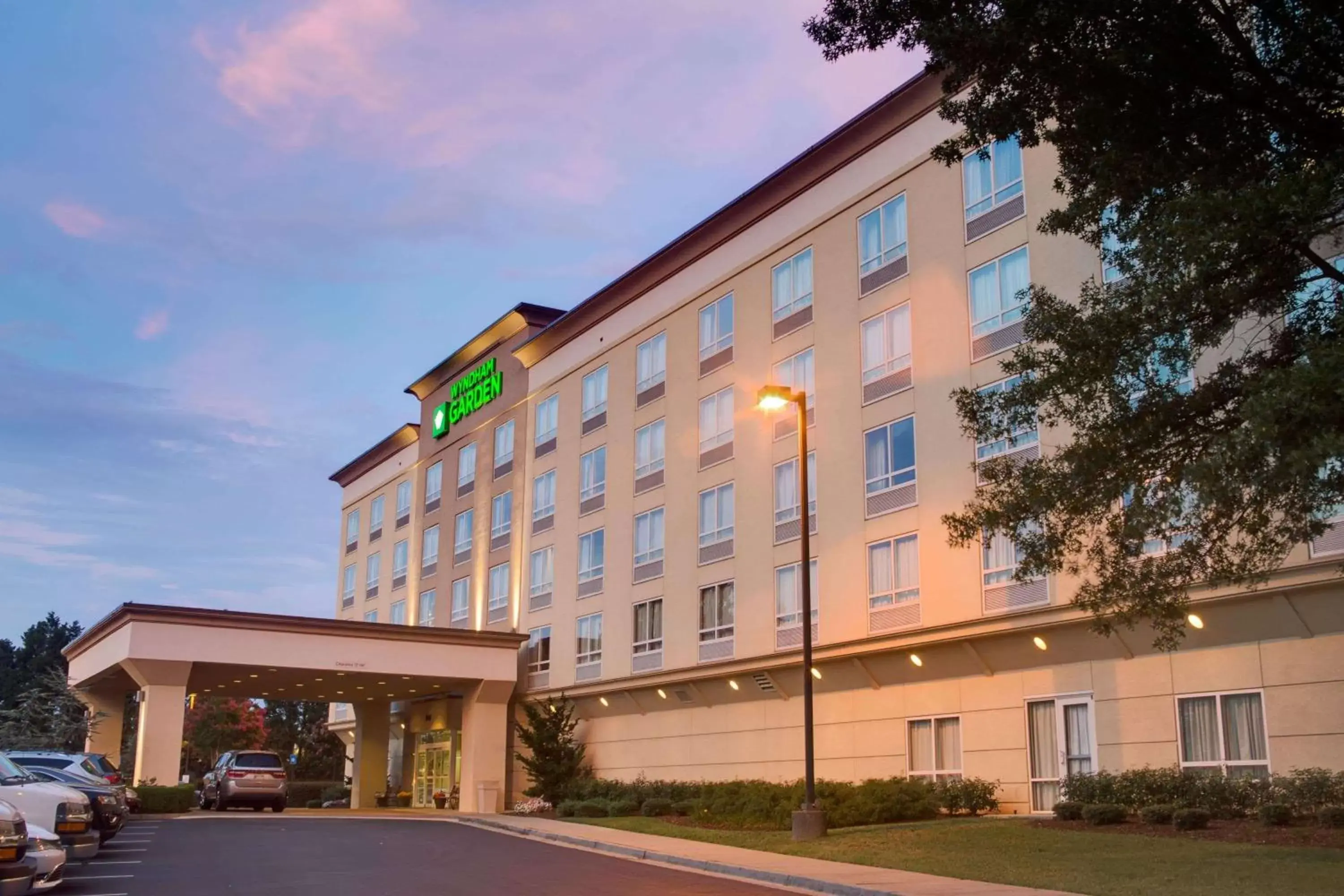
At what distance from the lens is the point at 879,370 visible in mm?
32469

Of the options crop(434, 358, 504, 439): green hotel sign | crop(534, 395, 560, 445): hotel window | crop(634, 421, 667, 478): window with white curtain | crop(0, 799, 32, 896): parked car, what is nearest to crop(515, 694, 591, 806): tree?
crop(634, 421, 667, 478): window with white curtain

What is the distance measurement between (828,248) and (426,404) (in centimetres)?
3236

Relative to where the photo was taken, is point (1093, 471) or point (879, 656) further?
point (879, 656)

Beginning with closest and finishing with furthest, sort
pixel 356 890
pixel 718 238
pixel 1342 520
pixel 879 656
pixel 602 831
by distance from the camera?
pixel 356 890
pixel 1342 520
pixel 602 831
pixel 879 656
pixel 718 238

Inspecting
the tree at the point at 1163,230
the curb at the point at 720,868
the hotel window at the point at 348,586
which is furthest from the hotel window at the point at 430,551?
the tree at the point at 1163,230

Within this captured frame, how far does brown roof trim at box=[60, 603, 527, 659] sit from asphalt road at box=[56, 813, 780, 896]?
1273cm

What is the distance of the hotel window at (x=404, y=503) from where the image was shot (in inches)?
2501

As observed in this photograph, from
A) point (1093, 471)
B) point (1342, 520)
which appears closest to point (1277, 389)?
point (1093, 471)

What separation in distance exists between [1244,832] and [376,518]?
54725 millimetres

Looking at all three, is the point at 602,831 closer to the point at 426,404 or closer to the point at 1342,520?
the point at 1342,520

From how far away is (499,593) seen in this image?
5244 centimetres

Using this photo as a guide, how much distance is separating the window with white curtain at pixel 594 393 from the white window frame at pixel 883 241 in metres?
14.7

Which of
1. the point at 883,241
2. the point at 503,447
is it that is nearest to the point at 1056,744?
the point at 883,241

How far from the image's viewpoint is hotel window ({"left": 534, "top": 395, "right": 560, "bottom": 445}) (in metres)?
49.5
